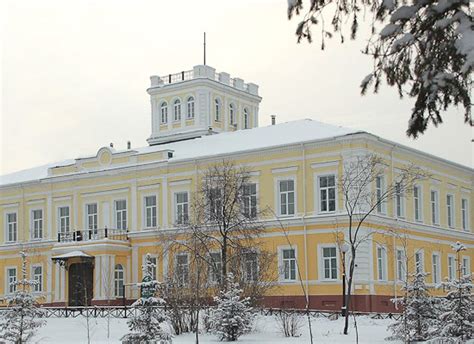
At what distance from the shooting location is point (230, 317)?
26.9m

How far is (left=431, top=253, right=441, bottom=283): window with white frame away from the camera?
46031 millimetres

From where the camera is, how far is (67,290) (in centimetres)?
4738

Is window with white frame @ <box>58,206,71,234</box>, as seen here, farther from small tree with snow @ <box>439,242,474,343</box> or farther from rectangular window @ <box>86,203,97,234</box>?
small tree with snow @ <box>439,242,474,343</box>

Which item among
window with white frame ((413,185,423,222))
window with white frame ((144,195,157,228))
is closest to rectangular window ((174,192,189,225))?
window with white frame ((144,195,157,228))

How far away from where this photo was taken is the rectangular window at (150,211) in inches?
1844

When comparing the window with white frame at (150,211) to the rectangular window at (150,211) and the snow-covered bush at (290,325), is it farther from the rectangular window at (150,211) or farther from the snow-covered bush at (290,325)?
the snow-covered bush at (290,325)

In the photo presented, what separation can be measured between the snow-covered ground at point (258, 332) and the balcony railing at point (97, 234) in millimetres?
9728

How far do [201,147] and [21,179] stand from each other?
43.7 ft

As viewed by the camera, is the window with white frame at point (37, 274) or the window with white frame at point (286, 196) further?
the window with white frame at point (37, 274)

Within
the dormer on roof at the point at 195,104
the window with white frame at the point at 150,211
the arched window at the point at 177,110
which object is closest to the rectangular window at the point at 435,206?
the dormer on roof at the point at 195,104

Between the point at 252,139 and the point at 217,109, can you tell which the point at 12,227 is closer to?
the point at 217,109

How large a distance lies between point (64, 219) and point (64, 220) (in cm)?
8

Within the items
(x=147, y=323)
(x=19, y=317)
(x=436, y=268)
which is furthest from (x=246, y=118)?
(x=147, y=323)

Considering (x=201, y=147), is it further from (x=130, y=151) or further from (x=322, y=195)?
(x=322, y=195)
